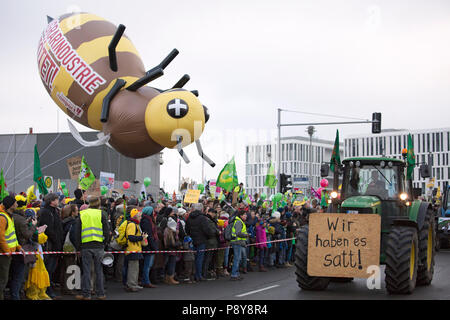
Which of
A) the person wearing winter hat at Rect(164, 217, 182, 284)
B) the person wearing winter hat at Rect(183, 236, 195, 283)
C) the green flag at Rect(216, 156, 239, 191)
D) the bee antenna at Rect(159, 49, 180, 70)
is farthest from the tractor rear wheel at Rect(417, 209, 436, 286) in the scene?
the green flag at Rect(216, 156, 239, 191)

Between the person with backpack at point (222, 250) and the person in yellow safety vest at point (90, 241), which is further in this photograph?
the person with backpack at point (222, 250)

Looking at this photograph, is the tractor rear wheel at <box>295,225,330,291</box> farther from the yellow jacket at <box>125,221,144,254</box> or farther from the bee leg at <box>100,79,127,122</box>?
the bee leg at <box>100,79,127,122</box>

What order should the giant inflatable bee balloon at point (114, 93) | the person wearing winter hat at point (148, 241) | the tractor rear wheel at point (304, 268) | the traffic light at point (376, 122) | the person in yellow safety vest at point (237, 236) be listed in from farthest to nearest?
the traffic light at point (376, 122), the person in yellow safety vest at point (237, 236), the giant inflatable bee balloon at point (114, 93), the person wearing winter hat at point (148, 241), the tractor rear wheel at point (304, 268)

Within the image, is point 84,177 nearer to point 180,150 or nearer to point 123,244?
point 180,150

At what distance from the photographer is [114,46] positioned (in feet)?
50.9

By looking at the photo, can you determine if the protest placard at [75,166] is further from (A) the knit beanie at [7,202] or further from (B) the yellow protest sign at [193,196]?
(A) the knit beanie at [7,202]

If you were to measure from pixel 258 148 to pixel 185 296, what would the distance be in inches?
5689

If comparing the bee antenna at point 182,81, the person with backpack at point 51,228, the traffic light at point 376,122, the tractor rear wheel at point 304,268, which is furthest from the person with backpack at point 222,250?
the traffic light at point 376,122

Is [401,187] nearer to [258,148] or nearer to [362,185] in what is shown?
[362,185]

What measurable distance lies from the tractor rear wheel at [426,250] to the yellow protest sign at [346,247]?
61.7 inches

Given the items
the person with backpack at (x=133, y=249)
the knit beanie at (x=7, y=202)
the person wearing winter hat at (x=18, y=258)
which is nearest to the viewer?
the knit beanie at (x=7, y=202)

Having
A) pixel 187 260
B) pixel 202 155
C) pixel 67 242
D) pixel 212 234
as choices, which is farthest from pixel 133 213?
pixel 202 155

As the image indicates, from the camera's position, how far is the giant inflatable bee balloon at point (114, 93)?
1524 cm
